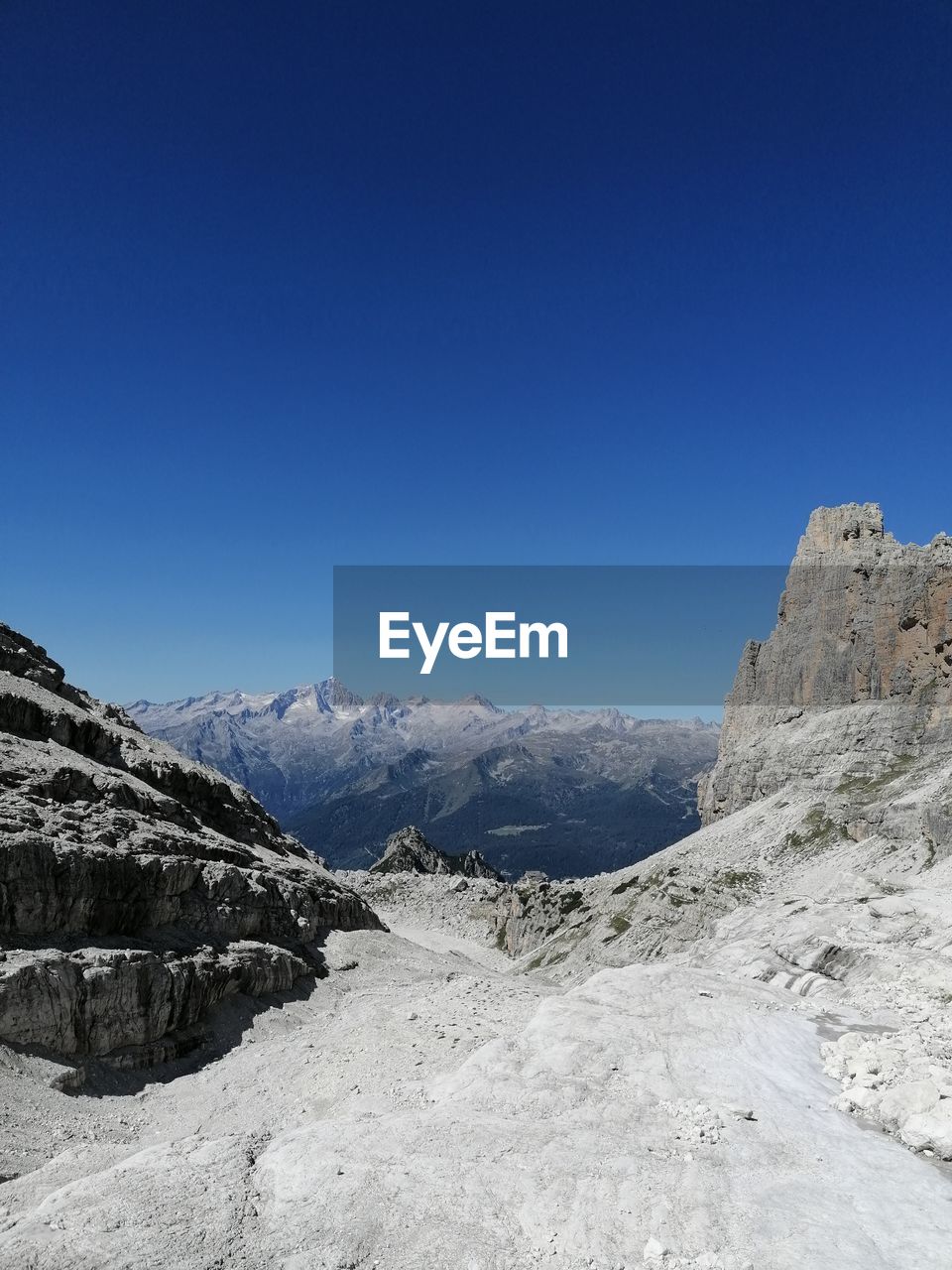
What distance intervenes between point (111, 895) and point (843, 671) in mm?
143906

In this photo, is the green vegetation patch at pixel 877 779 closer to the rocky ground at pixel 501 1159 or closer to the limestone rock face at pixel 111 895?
the limestone rock face at pixel 111 895

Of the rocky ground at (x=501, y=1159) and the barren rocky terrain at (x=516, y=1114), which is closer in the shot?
the rocky ground at (x=501, y=1159)

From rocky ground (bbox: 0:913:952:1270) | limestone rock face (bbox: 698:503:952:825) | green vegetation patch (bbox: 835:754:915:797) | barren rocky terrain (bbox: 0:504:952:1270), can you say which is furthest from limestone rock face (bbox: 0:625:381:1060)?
limestone rock face (bbox: 698:503:952:825)

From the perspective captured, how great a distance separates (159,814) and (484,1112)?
40.2 metres

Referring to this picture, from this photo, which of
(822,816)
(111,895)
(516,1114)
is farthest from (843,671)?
(516,1114)

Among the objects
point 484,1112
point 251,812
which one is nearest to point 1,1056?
point 484,1112

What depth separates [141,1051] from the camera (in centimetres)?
3594

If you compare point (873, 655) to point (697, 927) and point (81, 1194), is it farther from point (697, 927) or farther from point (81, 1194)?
point (81, 1194)

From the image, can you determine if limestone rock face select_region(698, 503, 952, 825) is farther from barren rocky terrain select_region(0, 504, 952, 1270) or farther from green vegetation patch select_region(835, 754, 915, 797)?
barren rocky terrain select_region(0, 504, 952, 1270)

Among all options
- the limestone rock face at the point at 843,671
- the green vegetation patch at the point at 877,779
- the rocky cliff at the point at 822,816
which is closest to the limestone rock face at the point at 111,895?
the rocky cliff at the point at 822,816

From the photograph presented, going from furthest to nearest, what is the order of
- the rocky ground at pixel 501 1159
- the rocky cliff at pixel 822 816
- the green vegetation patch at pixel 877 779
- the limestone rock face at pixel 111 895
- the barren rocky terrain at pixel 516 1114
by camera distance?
1. the green vegetation patch at pixel 877 779
2. the rocky cliff at pixel 822 816
3. the limestone rock face at pixel 111 895
4. the barren rocky terrain at pixel 516 1114
5. the rocky ground at pixel 501 1159

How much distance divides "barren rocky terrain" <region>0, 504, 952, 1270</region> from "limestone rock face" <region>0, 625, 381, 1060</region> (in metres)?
0.53

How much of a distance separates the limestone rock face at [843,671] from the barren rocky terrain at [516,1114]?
63.2 m

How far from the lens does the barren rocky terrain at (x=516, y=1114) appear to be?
17.2m
